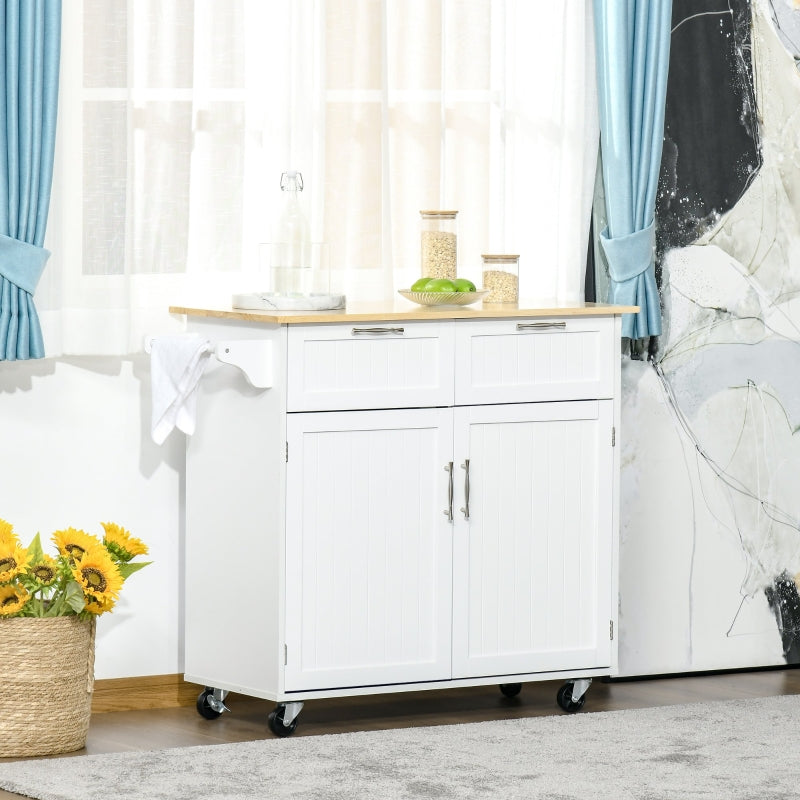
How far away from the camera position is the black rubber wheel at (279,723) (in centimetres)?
321

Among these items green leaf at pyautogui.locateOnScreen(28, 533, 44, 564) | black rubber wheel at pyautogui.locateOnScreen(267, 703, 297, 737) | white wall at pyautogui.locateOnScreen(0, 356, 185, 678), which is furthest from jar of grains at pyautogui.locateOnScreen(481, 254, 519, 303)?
green leaf at pyautogui.locateOnScreen(28, 533, 44, 564)

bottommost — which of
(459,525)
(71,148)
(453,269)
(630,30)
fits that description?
(459,525)

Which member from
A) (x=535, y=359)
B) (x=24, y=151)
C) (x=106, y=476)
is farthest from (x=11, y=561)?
(x=535, y=359)

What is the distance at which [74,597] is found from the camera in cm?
305

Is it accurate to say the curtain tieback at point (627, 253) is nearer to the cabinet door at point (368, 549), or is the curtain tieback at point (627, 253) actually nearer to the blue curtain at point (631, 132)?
the blue curtain at point (631, 132)

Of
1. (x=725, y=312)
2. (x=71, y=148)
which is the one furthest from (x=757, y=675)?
(x=71, y=148)

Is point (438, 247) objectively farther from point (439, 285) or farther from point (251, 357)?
point (251, 357)

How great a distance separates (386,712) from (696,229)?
56.0 inches

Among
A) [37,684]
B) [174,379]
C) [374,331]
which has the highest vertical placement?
[374,331]

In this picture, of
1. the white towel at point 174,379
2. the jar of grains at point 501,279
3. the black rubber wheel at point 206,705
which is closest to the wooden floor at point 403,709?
the black rubber wheel at point 206,705

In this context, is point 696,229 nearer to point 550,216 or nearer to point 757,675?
point 550,216

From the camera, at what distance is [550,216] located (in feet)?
11.9

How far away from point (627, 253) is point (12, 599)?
1635 mm

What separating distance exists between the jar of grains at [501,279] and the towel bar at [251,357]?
1.95ft
